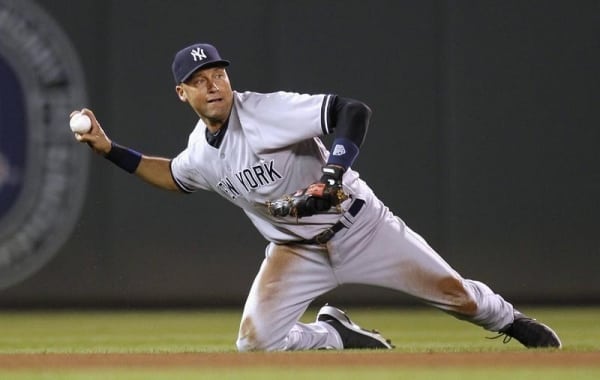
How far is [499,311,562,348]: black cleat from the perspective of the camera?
207 inches

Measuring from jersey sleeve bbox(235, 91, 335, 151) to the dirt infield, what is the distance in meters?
0.84

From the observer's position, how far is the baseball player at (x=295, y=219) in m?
5.11

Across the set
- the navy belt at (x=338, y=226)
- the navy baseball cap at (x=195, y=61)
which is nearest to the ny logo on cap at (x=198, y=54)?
the navy baseball cap at (x=195, y=61)

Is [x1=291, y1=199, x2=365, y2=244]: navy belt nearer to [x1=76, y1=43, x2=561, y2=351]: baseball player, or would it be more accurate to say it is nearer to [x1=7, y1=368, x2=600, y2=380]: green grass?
[x1=76, y1=43, x2=561, y2=351]: baseball player

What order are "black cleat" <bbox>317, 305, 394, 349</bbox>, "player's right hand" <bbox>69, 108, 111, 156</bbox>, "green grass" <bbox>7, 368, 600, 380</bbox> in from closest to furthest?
"green grass" <bbox>7, 368, 600, 380</bbox> < "player's right hand" <bbox>69, 108, 111, 156</bbox> < "black cleat" <bbox>317, 305, 394, 349</bbox>

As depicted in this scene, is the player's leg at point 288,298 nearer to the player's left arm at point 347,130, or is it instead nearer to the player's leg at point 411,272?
the player's leg at point 411,272

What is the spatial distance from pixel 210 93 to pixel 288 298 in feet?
3.00

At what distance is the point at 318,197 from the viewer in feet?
15.5

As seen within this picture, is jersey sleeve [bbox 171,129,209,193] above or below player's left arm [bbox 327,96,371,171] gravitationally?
below

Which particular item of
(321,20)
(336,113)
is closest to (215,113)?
(336,113)

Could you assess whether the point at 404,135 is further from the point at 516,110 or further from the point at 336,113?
the point at 336,113

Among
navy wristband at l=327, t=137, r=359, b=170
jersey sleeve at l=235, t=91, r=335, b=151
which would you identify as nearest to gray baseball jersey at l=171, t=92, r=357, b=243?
jersey sleeve at l=235, t=91, r=335, b=151

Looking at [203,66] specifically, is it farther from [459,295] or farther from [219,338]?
[219,338]

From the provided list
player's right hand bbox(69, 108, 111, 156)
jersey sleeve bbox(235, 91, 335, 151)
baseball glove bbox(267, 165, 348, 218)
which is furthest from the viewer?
player's right hand bbox(69, 108, 111, 156)
